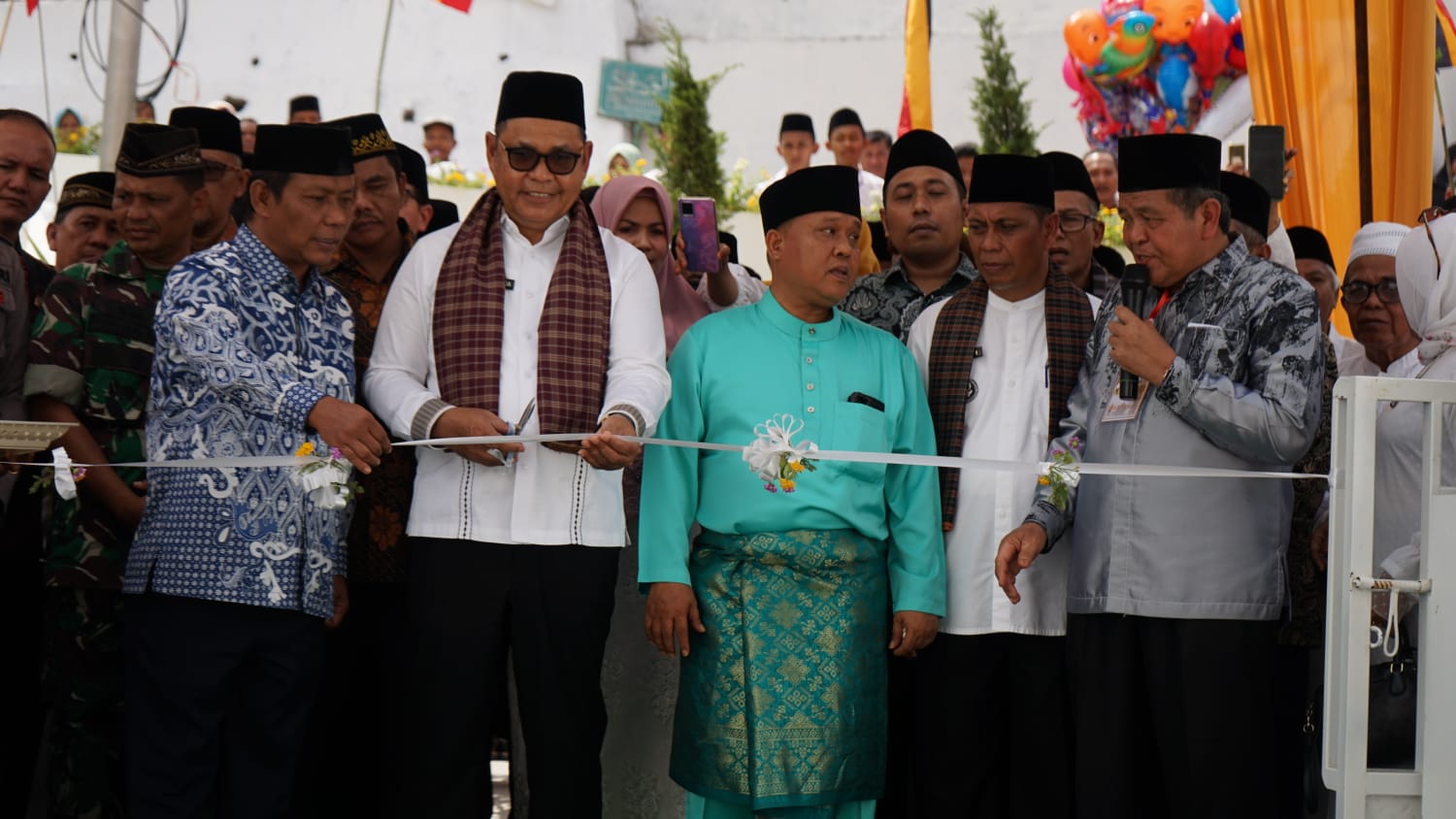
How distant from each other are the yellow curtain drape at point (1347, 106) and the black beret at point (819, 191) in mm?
2717

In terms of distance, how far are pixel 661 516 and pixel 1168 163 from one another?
1521 millimetres

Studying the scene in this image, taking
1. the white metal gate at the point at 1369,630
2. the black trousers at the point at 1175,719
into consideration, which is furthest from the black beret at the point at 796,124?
the white metal gate at the point at 1369,630

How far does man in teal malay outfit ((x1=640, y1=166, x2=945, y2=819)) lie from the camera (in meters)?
3.76

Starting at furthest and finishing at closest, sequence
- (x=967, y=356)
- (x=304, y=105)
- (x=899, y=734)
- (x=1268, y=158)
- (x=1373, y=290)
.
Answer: (x=304, y=105) → (x=1373, y=290) → (x=1268, y=158) → (x=899, y=734) → (x=967, y=356)

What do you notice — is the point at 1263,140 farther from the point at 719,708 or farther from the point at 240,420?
the point at 240,420

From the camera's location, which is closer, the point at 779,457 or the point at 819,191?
the point at 779,457

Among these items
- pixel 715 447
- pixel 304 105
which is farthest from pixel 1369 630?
pixel 304 105

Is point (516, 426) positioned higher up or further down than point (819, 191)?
further down

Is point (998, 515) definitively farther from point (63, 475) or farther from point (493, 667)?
point (63, 475)

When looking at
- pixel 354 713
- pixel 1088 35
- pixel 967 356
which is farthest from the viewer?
pixel 1088 35

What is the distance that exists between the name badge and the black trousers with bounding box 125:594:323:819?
2009 mm

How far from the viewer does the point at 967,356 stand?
13.7 feet

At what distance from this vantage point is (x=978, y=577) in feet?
13.2

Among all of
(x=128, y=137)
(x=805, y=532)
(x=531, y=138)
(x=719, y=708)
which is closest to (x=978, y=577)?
(x=805, y=532)
